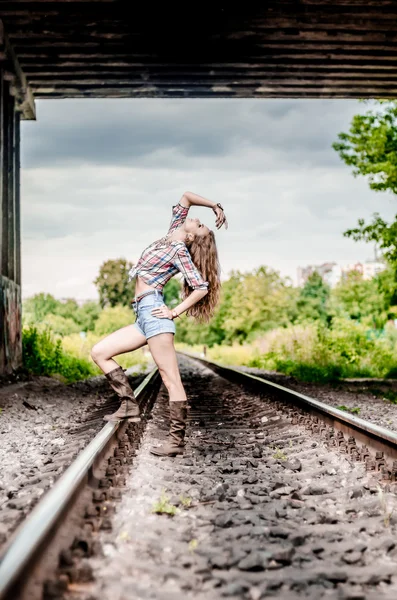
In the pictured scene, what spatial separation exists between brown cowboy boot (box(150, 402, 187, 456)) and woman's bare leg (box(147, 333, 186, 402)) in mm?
61

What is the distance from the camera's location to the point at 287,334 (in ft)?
77.4

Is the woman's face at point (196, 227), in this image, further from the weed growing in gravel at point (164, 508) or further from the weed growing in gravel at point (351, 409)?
the weed growing in gravel at point (351, 409)

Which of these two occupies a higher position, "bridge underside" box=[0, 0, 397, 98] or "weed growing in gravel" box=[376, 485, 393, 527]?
"bridge underside" box=[0, 0, 397, 98]

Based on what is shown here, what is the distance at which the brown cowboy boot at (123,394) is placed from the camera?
515 cm

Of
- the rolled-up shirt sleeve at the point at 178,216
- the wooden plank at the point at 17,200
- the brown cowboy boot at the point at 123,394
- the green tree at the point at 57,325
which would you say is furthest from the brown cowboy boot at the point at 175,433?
the green tree at the point at 57,325

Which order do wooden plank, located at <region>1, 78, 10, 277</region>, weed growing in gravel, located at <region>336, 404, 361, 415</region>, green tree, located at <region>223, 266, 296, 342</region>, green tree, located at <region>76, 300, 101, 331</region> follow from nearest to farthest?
weed growing in gravel, located at <region>336, 404, 361, 415</region> → wooden plank, located at <region>1, 78, 10, 277</region> → green tree, located at <region>223, 266, 296, 342</region> → green tree, located at <region>76, 300, 101, 331</region>


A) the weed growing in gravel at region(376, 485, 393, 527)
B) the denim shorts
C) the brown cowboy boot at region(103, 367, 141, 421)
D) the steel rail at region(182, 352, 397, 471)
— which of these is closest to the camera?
the weed growing in gravel at region(376, 485, 393, 527)

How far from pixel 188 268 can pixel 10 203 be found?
9.56 meters

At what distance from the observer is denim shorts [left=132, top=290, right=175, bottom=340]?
182 inches

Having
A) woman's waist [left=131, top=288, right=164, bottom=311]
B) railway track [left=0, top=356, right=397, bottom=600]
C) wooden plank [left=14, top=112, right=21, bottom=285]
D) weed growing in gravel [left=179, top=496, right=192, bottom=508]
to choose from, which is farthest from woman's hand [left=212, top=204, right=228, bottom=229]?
wooden plank [left=14, top=112, right=21, bottom=285]

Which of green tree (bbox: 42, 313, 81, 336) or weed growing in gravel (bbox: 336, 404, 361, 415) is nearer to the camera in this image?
weed growing in gravel (bbox: 336, 404, 361, 415)

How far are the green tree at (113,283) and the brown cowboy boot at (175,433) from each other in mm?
104857

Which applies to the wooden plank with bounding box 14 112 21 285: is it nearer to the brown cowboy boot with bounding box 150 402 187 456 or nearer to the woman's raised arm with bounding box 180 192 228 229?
the woman's raised arm with bounding box 180 192 228 229

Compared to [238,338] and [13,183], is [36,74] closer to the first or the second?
[13,183]
